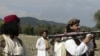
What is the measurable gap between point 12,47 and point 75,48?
1.08m

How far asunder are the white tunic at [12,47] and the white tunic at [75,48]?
87cm

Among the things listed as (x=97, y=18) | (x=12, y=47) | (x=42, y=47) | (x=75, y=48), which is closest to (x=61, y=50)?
(x=75, y=48)

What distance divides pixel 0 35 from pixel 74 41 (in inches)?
50.4

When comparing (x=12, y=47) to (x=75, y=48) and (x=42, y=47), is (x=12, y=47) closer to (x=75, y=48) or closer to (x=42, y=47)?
(x=75, y=48)

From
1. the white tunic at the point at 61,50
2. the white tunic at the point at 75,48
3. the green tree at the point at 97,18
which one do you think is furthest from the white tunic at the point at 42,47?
the green tree at the point at 97,18

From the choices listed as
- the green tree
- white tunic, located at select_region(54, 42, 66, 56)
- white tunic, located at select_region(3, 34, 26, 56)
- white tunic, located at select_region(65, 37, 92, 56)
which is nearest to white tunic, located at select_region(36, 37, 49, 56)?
white tunic, located at select_region(54, 42, 66, 56)

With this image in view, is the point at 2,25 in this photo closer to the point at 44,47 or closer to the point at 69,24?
the point at 69,24

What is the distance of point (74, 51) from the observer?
22.6ft

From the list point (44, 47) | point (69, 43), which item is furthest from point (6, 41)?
point (44, 47)

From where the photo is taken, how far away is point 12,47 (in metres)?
6.40

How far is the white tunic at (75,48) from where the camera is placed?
22.4ft

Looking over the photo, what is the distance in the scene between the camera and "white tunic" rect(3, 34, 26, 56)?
635 centimetres

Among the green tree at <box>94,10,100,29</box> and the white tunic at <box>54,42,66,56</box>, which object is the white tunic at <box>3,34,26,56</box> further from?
the green tree at <box>94,10,100,29</box>

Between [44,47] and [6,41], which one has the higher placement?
[6,41]
